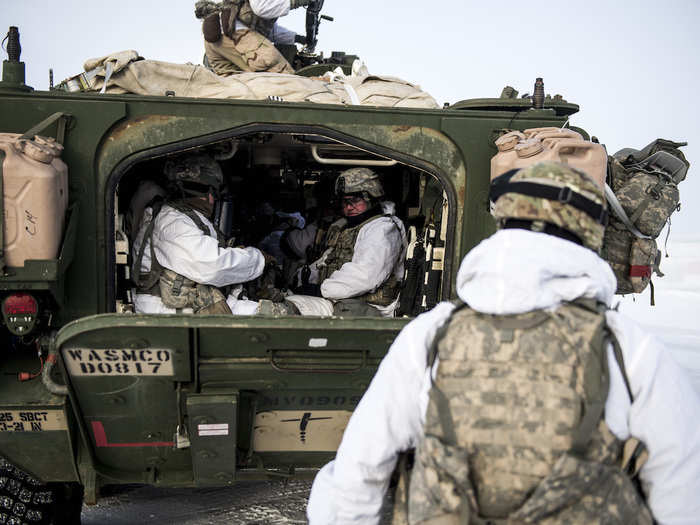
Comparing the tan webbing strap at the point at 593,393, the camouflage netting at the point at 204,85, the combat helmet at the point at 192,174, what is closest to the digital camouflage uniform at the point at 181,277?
the combat helmet at the point at 192,174

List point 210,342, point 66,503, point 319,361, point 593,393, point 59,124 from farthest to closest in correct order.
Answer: point 66,503, point 59,124, point 319,361, point 210,342, point 593,393

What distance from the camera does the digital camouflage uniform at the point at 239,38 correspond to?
5.12 m

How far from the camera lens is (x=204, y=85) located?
13.4 feet

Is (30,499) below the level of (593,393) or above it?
below

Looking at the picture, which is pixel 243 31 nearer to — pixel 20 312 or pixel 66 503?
pixel 20 312

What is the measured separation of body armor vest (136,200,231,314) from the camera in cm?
427

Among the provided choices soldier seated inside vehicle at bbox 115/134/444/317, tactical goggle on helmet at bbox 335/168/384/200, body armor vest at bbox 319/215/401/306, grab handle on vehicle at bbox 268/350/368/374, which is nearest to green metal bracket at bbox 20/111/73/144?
soldier seated inside vehicle at bbox 115/134/444/317

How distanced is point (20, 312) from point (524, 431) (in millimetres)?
2524

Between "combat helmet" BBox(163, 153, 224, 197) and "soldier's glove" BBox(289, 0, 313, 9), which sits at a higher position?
"soldier's glove" BBox(289, 0, 313, 9)

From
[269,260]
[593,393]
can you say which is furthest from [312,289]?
[593,393]

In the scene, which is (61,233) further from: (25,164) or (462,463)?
(462,463)

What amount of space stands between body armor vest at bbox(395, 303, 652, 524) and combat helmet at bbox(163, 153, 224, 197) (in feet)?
9.42

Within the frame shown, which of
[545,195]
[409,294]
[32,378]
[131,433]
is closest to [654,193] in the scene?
[409,294]

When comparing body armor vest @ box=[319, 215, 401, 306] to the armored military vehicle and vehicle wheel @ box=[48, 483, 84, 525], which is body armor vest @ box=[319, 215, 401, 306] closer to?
→ the armored military vehicle
